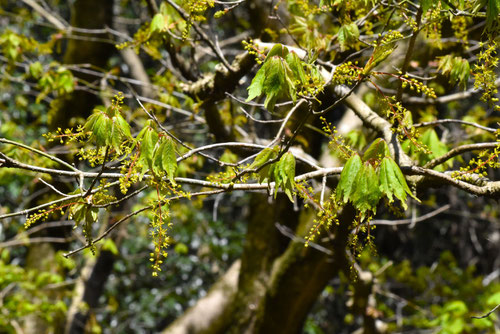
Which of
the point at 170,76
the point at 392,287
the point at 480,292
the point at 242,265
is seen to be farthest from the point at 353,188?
the point at 392,287

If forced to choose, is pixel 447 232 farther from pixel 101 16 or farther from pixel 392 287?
pixel 101 16

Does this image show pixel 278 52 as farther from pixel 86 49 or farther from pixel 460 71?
pixel 86 49

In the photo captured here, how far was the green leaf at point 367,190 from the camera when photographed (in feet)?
4.41

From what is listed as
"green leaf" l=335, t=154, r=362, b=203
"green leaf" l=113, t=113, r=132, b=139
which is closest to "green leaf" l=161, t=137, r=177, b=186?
"green leaf" l=113, t=113, r=132, b=139

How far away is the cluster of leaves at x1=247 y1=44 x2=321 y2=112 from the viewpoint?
4.44 feet

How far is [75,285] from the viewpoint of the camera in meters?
5.36

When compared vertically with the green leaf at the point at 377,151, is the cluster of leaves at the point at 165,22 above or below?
above

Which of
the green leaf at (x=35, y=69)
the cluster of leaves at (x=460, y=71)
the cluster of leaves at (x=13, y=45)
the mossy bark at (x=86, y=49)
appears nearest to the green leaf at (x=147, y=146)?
the cluster of leaves at (x=460, y=71)

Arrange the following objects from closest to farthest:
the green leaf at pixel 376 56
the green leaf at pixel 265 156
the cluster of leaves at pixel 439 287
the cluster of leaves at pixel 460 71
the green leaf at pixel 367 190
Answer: the green leaf at pixel 367 190 < the green leaf at pixel 376 56 < the green leaf at pixel 265 156 < the cluster of leaves at pixel 460 71 < the cluster of leaves at pixel 439 287

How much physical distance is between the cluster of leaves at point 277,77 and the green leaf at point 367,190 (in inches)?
11.8

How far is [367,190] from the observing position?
1.34 m

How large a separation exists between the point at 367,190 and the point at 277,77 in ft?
1.37

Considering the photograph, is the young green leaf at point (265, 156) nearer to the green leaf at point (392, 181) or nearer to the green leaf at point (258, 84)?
the green leaf at point (258, 84)

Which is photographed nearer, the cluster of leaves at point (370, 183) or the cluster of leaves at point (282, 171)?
the cluster of leaves at point (370, 183)
